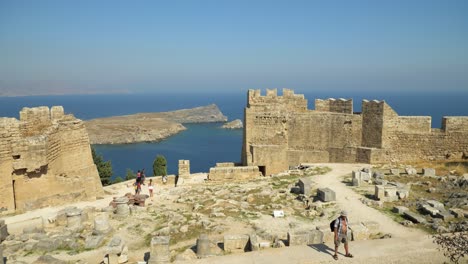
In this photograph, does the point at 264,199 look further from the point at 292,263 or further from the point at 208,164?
the point at 208,164

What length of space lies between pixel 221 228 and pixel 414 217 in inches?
→ 227

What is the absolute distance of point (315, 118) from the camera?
20.2m

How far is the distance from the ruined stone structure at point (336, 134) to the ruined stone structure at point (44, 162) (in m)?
8.74

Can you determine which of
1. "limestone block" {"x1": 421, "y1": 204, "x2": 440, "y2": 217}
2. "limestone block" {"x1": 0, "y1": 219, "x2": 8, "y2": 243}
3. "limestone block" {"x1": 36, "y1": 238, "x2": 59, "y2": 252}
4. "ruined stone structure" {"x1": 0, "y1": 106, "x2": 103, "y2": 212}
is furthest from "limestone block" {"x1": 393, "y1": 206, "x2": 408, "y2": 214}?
"ruined stone structure" {"x1": 0, "y1": 106, "x2": 103, "y2": 212}

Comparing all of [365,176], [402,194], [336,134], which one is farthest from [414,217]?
[336,134]

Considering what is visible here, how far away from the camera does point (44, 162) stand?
1429cm

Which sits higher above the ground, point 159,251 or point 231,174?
point 231,174

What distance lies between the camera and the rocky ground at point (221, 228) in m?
8.27

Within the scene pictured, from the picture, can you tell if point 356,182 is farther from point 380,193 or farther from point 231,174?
point 231,174

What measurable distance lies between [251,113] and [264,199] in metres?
7.72

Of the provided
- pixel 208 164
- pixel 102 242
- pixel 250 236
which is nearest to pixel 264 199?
pixel 250 236

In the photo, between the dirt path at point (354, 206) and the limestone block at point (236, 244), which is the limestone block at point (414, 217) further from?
the limestone block at point (236, 244)

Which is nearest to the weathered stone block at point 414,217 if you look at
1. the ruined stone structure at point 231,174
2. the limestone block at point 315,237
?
the limestone block at point 315,237

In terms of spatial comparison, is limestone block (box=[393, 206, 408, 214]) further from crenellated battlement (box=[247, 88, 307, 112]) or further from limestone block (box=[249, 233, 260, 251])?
crenellated battlement (box=[247, 88, 307, 112])
